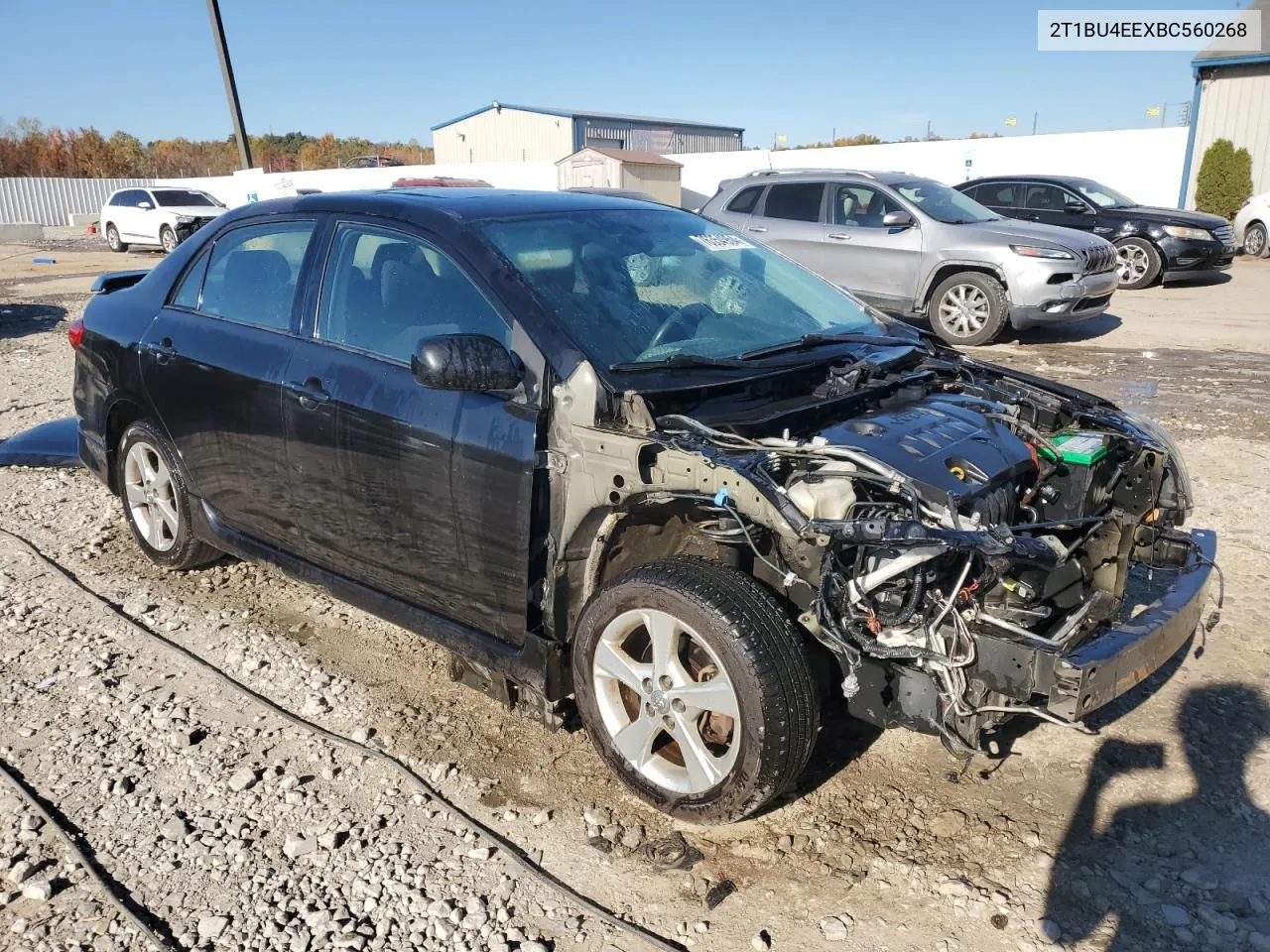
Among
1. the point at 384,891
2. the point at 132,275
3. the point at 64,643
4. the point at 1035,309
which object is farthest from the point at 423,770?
the point at 1035,309

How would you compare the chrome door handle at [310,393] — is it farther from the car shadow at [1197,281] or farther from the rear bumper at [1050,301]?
the car shadow at [1197,281]

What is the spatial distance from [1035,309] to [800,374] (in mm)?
7747

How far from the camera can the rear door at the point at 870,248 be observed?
10625 mm

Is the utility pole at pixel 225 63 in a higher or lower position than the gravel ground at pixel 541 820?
higher

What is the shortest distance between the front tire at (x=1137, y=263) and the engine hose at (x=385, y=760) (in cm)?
1488

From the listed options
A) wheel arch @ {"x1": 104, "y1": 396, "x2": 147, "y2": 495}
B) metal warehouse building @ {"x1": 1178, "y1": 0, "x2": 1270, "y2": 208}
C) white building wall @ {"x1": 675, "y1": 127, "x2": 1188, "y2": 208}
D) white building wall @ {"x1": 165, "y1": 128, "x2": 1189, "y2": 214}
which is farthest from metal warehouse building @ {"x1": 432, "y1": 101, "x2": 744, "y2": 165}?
wheel arch @ {"x1": 104, "y1": 396, "x2": 147, "y2": 495}

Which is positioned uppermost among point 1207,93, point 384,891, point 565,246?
point 1207,93

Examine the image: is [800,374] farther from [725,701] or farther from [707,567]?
[725,701]

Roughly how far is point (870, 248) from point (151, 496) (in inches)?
325

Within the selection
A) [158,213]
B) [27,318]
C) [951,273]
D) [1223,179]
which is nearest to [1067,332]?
[951,273]

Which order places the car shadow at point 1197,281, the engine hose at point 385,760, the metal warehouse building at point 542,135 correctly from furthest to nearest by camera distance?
the metal warehouse building at point 542,135 → the car shadow at point 1197,281 → the engine hose at point 385,760

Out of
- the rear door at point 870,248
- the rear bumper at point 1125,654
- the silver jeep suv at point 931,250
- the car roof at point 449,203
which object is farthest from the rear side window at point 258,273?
the rear door at point 870,248

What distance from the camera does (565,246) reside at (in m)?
3.55

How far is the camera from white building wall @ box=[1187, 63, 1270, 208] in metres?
21.9
